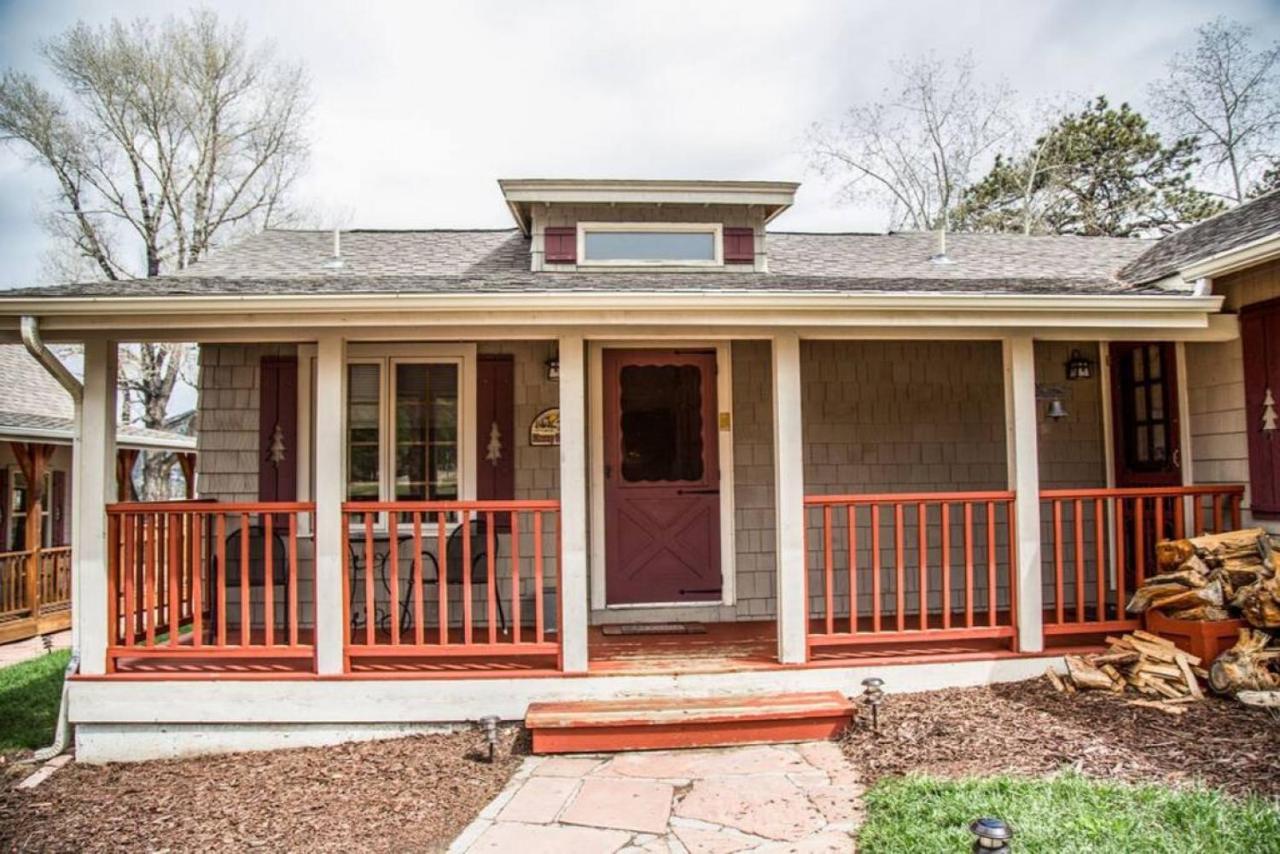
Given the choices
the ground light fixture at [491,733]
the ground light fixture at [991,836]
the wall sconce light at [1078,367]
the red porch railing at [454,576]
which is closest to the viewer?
the ground light fixture at [991,836]

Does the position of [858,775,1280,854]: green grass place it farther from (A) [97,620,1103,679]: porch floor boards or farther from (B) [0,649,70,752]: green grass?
(B) [0,649,70,752]: green grass

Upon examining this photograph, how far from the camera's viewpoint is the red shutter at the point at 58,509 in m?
12.0

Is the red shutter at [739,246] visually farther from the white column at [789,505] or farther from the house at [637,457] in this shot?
→ the white column at [789,505]

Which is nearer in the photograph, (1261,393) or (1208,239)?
(1261,393)

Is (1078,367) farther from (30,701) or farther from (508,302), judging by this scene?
(30,701)

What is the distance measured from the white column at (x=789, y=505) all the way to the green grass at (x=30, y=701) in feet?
14.4

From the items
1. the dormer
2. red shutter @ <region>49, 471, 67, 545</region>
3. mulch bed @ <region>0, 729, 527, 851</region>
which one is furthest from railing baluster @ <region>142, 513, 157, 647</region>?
red shutter @ <region>49, 471, 67, 545</region>

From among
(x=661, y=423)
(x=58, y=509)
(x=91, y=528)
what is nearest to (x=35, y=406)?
(x=58, y=509)

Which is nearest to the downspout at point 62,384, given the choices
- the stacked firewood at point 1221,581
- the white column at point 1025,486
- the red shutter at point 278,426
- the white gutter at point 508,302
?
the white gutter at point 508,302

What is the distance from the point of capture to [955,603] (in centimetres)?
625

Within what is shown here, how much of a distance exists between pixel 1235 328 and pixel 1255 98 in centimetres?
1582

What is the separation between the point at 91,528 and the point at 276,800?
184 centimetres

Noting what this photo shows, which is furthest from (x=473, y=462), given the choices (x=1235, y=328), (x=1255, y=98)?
(x=1255, y=98)

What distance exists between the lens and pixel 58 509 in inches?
480
